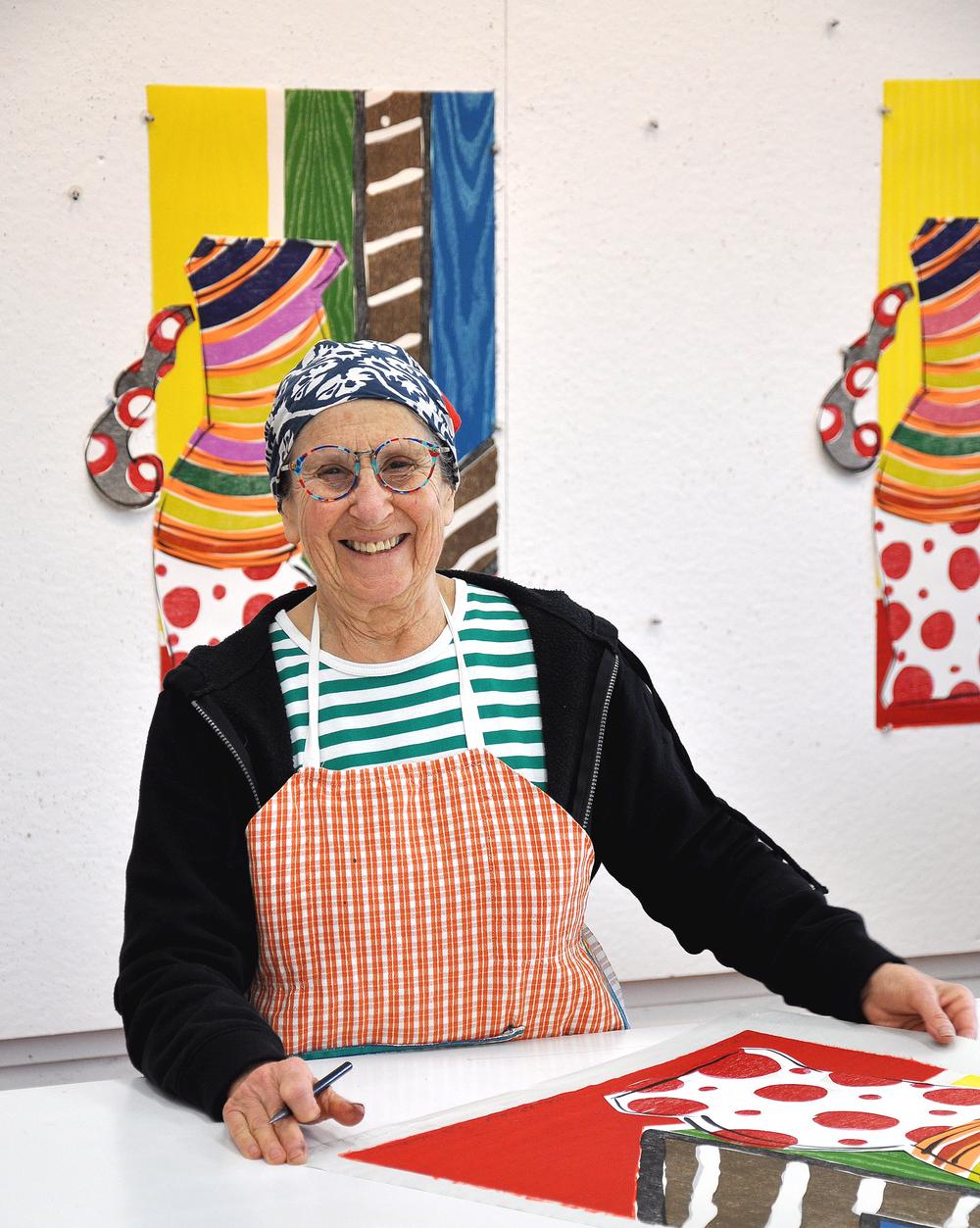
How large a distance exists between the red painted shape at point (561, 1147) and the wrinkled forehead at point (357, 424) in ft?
2.24

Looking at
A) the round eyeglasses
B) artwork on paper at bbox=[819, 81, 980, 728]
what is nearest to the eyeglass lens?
the round eyeglasses

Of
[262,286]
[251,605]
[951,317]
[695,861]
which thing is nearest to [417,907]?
[695,861]

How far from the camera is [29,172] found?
2375 millimetres

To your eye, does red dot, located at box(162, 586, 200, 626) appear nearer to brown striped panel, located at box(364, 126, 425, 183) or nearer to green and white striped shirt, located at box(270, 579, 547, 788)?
brown striped panel, located at box(364, 126, 425, 183)

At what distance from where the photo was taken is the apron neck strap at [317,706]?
148 centimetres

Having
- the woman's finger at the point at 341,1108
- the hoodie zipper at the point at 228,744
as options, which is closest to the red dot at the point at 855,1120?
the woman's finger at the point at 341,1108

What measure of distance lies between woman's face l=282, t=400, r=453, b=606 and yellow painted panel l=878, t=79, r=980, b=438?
1.58m

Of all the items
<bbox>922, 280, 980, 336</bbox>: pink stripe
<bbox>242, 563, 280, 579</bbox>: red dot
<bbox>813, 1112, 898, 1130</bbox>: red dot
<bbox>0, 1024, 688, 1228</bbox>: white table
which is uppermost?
<bbox>922, 280, 980, 336</bbox>: pink stripe

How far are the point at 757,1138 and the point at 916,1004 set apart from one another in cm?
31

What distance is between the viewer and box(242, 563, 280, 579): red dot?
2561 millimetres

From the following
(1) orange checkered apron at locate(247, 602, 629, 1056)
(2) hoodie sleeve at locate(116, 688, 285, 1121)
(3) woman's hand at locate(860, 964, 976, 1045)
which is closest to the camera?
(2) hoodie sleeve at locate(116, 688, 285, 1121)

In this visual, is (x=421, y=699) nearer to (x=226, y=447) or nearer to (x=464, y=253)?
(x=226, y=447)

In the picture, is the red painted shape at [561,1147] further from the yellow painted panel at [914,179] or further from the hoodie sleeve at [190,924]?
the yellow painted panel at [914,179]

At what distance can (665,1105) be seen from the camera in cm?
112
